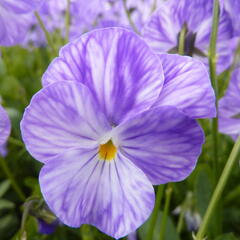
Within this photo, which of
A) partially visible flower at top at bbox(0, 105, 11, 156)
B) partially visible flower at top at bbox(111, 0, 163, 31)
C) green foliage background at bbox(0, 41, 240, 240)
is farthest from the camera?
partially visible flower at top at bbox(111, 0, 163, 31)

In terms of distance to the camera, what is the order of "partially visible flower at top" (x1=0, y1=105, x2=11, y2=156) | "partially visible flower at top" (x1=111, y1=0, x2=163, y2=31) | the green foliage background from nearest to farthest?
"partially visible flower at top" (x1=0, y1=105, x2=11, y2=156)
the green foliage background
"partially visible flower at top" (x1=111, y1=0, x2=163, y2=31)

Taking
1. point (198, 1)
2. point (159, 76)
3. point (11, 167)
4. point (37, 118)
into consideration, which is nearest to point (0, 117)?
point (37, 118)

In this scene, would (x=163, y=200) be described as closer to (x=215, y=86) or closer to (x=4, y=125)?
(x=215, y=86)

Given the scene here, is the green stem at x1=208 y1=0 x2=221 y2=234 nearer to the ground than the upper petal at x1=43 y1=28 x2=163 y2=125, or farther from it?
nearer to the ground

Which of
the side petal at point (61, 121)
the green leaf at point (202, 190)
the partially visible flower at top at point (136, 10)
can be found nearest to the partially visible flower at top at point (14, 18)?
the side petal at point (61, 121)

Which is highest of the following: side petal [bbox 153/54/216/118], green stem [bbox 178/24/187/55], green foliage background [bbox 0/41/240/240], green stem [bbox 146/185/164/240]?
side petal [bbox 153/54/216/118]

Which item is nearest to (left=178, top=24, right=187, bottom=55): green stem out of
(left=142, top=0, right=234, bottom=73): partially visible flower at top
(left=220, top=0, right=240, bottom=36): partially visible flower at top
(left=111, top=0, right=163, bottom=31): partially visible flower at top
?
→ (left=142, top=0, right=234, bottom=73): partially visible flower at top

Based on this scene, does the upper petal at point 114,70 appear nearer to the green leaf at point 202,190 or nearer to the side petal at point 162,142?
the side petal at point 162,142

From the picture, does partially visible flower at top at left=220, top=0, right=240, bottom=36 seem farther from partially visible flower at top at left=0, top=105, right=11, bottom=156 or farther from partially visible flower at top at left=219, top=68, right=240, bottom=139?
partially visible flower at top at left=0, top=105, right=11, bottom=156
